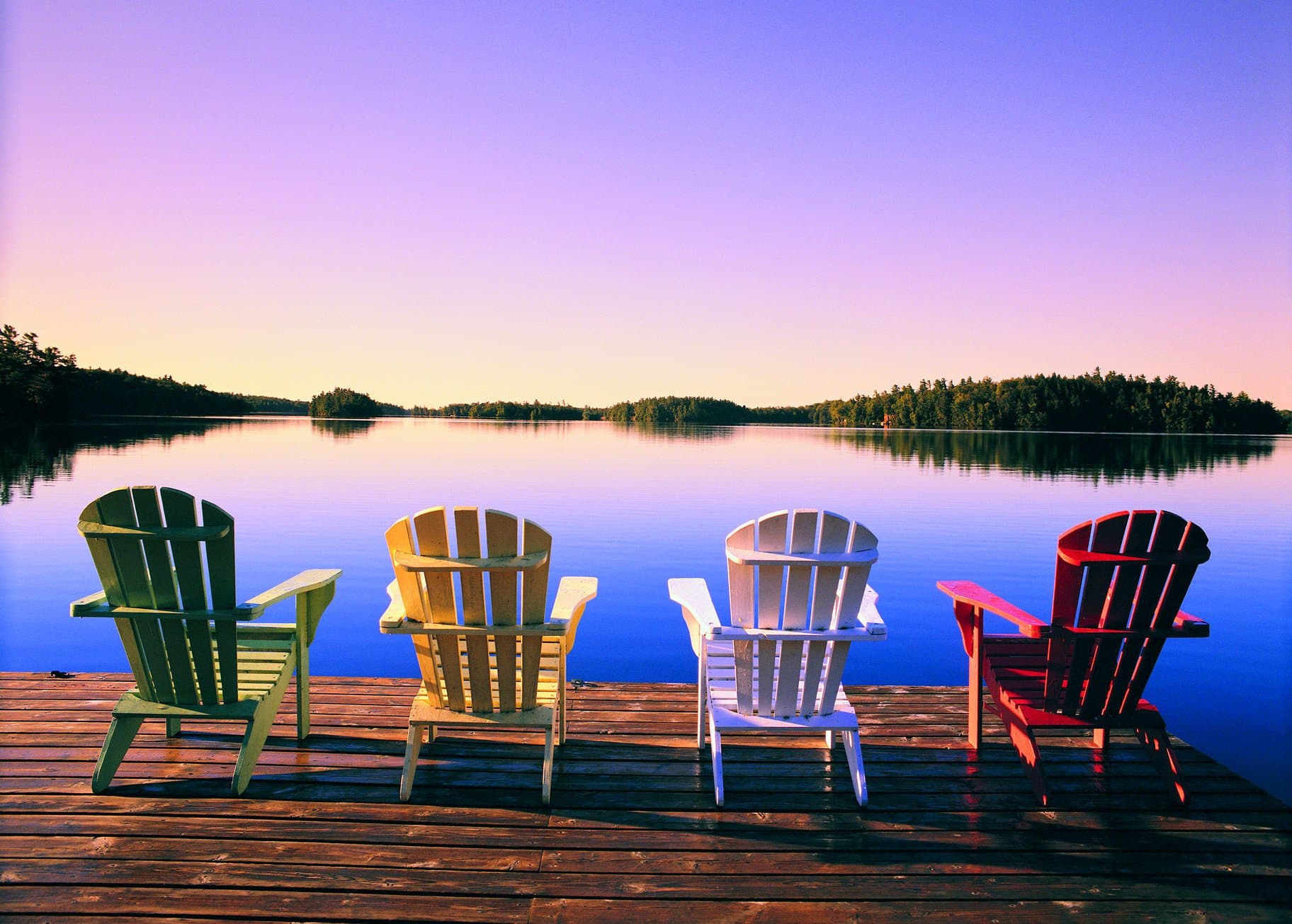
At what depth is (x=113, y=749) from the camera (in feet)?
9.54

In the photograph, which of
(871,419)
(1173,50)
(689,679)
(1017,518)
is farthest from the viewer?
(871,419)

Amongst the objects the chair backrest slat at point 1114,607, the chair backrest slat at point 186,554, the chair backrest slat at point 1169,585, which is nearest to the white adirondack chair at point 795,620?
the chair backrest slat at point 1114,607

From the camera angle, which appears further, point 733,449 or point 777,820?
point 733,449

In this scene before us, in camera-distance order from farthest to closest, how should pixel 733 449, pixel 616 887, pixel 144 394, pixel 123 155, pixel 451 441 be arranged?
pixel 144 394 < pixel 451 441 < pixel 733 449 < pixel 123 155 < pixel 616 887

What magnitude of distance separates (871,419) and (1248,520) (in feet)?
258

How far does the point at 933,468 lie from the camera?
1094 inches

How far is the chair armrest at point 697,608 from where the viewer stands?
2.87 meters

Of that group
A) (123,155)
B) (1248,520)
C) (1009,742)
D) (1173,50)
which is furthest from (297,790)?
(1248,520)

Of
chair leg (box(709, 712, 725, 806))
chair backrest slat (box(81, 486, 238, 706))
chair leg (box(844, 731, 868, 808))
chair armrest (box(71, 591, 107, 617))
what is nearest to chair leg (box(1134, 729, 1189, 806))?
chair leg (box(844, 731, 868, 808))

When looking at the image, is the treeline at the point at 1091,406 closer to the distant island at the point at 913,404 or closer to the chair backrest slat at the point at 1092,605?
the distant island at the point at 913,404

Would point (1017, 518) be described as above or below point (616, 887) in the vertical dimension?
below

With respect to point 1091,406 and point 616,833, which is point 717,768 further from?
point 1091,406

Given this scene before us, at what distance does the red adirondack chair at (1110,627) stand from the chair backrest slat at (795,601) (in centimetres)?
70

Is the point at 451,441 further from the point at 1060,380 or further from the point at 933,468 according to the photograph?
the point at 1060,380
